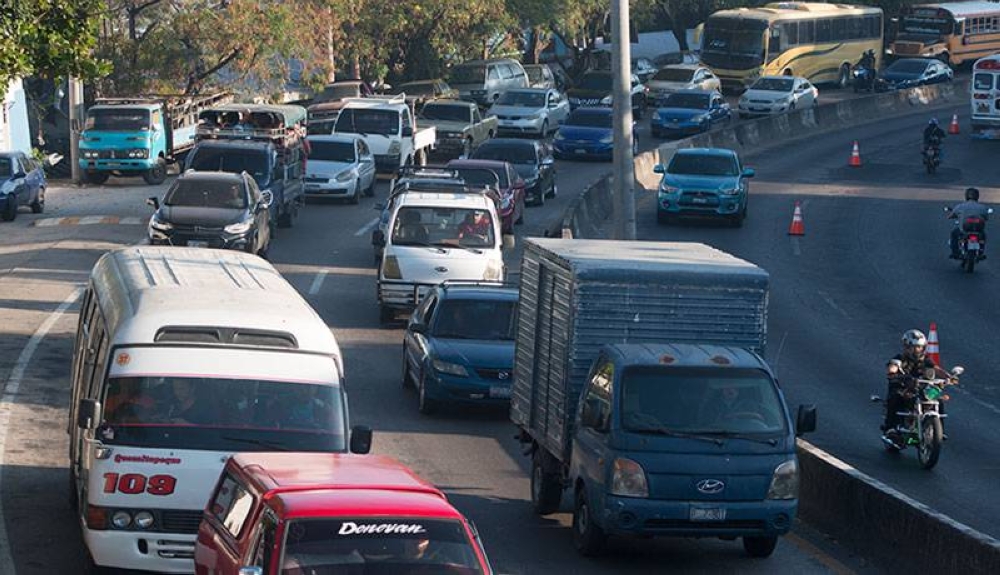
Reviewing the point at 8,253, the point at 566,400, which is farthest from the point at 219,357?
the point at 8,253

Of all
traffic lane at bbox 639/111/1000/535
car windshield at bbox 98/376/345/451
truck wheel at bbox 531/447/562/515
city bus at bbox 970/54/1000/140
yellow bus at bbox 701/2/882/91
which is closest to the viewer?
car windshield at bbox 98/376/345/451

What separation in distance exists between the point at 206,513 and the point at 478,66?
53739mm

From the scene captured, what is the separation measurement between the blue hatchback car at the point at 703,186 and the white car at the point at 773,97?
2230 cm

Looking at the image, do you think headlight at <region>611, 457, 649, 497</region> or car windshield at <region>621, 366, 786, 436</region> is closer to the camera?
headlight at <region>611, 457, 649, 497</region>

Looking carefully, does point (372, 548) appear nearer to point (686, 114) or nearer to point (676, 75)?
point (686, 114)

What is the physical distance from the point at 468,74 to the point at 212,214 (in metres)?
34.4

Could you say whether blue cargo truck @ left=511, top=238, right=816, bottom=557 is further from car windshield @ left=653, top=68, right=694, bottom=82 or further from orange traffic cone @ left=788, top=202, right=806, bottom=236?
car windshield @ left=653, top=68, right=694, bottom=82

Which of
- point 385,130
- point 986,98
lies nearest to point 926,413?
point 385,130

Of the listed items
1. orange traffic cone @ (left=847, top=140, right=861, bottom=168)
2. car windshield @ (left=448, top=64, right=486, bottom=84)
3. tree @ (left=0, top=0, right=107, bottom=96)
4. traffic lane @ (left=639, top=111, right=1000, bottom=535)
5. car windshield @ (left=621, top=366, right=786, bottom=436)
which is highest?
tree @ (left=0, top=0, right=107, bottom=96)

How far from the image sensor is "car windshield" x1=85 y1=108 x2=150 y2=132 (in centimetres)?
4516

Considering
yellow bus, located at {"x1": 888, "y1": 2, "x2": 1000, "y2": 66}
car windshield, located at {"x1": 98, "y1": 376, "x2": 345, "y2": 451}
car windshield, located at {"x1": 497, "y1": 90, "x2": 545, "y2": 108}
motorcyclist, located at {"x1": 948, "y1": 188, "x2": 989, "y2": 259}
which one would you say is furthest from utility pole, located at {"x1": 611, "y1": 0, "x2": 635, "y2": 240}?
yellow bus, located at {"x1": 888, "y1": 2, "x2": 1000, "y2": 66}

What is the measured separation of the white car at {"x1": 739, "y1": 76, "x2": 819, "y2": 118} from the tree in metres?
44.1

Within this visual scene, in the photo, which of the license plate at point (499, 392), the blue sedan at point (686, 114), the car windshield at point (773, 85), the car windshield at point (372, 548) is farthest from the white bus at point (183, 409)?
the car windshield at point (773, 85)

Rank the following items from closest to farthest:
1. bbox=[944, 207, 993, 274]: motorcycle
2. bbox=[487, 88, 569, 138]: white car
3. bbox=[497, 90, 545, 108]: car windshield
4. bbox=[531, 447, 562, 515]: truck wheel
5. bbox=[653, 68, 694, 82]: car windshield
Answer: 1. bbox=[531, 447, 562, 515]: truck wheel
2. bbox=[944, 207, 993, 274]: motorcycle
3. bbox=[487, 88, 569, 138]: white car
4. bbox=[497, 90, 545, 108]: car windshield
5. bbox=[653, 68, 694, 82]: car windshield
